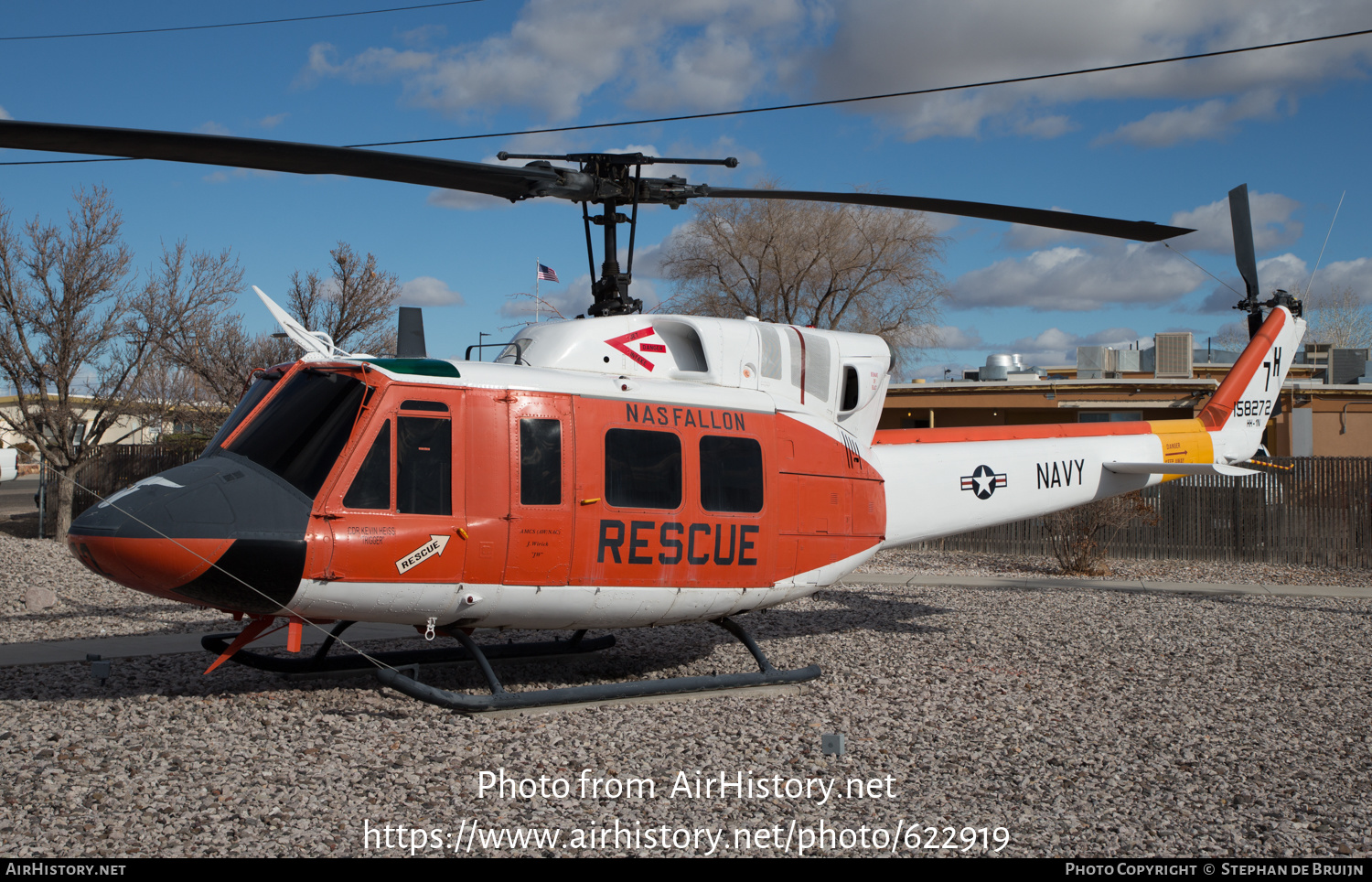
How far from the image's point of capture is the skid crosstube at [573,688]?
271 inches

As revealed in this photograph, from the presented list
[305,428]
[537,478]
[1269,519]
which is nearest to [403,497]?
[305,428]

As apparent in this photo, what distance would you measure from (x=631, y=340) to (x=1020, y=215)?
3.28 metres

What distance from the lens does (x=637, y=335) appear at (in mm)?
7879

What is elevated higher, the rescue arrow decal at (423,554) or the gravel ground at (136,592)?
the rescue arrow decal at (423,554)

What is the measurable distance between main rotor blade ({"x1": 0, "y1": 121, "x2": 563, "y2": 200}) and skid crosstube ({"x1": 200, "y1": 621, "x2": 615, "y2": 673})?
331cm

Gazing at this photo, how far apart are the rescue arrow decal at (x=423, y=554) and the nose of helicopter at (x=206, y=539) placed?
640 millimetres

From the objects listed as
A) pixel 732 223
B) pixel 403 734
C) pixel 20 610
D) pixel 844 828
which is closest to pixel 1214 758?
pixel 844 828

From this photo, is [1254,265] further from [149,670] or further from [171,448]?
[171,448]

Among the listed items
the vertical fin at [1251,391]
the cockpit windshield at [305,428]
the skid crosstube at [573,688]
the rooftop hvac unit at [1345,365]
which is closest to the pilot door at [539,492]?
the skid crosstube at [573,688]

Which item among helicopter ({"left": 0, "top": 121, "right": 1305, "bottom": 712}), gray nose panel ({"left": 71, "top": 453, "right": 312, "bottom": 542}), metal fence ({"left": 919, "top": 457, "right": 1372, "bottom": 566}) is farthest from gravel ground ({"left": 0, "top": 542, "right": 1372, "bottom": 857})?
metal fence ({"left": 919, "top": 457, "right": 1372, "bottom": 566})

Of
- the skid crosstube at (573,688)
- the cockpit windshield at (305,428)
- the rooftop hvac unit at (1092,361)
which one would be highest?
the rooftop hvac unit at (1092,361)

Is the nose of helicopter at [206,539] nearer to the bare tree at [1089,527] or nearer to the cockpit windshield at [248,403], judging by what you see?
the cockpit windshield at [248,403]

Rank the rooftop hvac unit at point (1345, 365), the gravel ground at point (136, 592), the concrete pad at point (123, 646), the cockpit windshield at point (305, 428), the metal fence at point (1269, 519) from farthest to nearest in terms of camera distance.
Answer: the rooftop hvac unit at point (1345, 365) → the metal fence at point (1269, 519) → the gravel ground at point (136, 592) → the concrete pad at point (123, 646) → the cockpit windshield at point (305, 428)

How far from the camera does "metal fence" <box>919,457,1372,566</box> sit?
17.6 m
